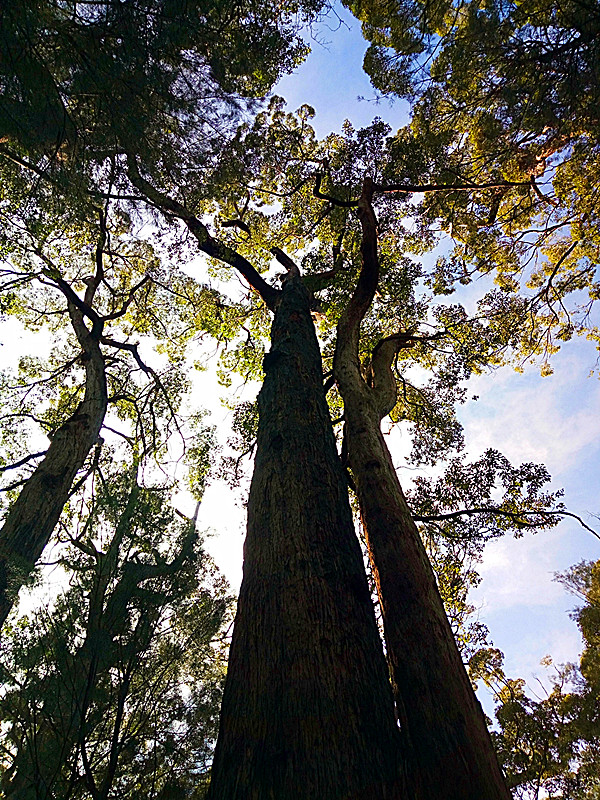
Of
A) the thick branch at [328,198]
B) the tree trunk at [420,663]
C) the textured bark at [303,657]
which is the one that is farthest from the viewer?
the thick branch at [328,198]

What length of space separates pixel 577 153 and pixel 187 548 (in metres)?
8.09

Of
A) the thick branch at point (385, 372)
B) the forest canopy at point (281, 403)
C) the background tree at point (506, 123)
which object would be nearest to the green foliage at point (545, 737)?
the forest canopy at point (281, 403)

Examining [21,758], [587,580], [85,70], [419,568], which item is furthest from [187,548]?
[587,580]

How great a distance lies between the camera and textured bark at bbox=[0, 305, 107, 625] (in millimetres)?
4270

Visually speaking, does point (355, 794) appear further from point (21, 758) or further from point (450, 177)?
point (450, 177)

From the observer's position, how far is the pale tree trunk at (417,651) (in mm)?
2045

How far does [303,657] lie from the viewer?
171cm

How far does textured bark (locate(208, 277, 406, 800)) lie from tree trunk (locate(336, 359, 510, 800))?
262 millimetres

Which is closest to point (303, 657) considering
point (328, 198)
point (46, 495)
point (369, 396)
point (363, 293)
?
point (369, 396)

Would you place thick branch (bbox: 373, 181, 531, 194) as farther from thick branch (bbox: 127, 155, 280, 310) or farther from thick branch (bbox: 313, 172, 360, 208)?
thick branch (bbox: 127, 155, 280, 310)

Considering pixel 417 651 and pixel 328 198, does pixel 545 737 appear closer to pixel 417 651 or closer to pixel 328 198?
pixel 417 651

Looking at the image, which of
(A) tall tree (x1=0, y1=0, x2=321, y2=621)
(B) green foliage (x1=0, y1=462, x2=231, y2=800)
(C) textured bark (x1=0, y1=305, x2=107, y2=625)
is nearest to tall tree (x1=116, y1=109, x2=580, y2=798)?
(A) tall tree (x1=0, y1=0, x2=321, y2=621)

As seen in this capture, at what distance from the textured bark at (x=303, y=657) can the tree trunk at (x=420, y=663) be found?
10.3 inches

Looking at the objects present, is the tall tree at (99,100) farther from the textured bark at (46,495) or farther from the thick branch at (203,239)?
the thick branch at (203,239)
